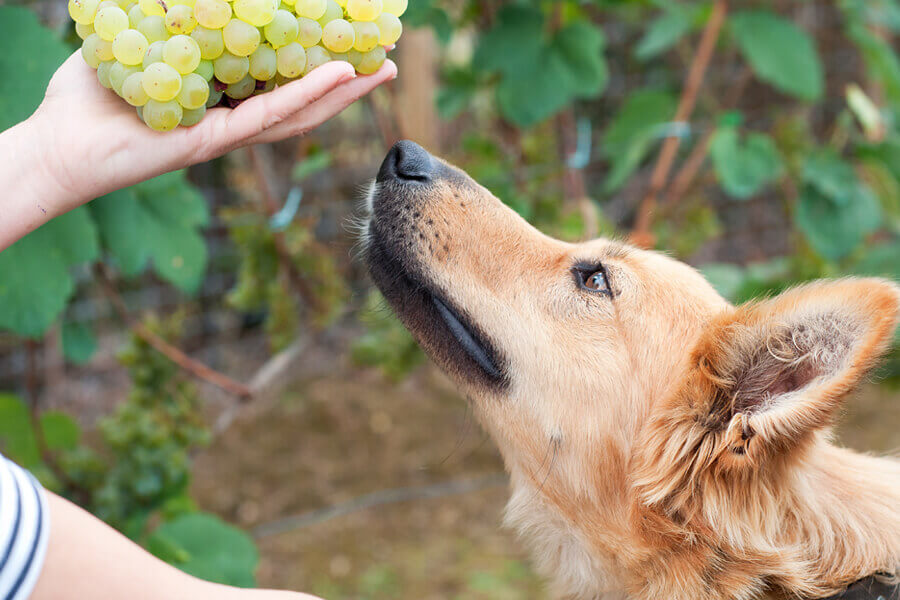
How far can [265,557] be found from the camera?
3.33 m

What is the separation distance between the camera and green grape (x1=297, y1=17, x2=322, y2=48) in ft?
4.24

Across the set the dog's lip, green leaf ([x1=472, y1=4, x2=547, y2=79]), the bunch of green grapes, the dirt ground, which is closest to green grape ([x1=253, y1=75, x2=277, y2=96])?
the bunch of green grapes

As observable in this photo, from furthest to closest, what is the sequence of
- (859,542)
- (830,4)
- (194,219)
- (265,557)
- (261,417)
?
(830,4) → (261,417) → (265,557) → (194,219) → (859,542)

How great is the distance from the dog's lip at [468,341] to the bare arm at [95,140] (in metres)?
0.66

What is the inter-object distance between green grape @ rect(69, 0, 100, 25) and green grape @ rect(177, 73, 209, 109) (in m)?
0.21

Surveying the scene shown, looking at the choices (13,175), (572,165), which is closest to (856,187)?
(572,165)

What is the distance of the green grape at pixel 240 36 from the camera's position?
1.21 meters

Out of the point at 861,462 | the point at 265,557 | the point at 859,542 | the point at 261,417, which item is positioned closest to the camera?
the point at 859,542

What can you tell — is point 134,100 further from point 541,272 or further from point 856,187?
point 856,187

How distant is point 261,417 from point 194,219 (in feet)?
7.07

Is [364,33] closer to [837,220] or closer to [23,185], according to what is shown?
[23,185]

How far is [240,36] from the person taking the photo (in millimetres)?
1216

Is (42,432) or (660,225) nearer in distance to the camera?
(42,432)

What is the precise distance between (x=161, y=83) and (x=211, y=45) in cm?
15
